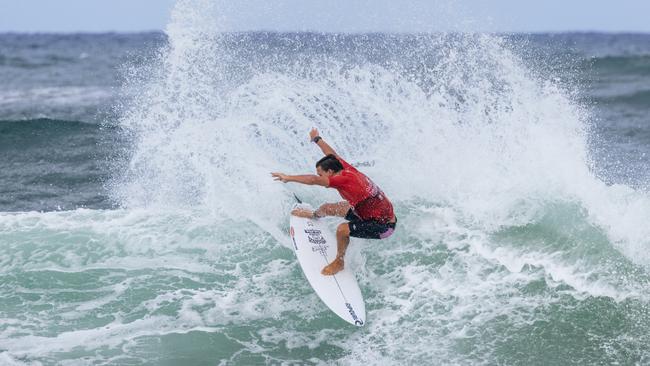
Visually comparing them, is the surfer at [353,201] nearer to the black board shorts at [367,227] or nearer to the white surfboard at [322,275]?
the black board shorts at [367,227]

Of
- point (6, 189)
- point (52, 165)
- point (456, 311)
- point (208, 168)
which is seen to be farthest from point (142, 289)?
point (52, 165)

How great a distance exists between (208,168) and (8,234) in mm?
2741

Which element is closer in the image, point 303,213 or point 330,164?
point 330,164

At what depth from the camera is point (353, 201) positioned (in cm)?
846

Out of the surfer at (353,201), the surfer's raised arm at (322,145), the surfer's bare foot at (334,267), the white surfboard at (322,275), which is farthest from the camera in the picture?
the surfer's raised arm at (322,145)

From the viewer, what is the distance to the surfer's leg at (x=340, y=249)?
335 inches

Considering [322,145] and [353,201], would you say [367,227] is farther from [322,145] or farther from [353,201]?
[322,145]

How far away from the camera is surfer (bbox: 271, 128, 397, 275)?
27.1 ft

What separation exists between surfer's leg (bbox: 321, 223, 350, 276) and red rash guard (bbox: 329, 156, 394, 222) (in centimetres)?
24

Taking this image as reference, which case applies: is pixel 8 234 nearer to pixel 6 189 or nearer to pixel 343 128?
pixel 6 189

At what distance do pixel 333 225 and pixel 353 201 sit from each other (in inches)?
Answer: 51.5

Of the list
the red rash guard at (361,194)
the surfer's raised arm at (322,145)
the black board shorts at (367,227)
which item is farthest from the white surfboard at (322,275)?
the surfer's raised arm at (322,145)

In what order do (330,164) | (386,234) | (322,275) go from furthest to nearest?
(386,234)
(322,275)
(330,164)

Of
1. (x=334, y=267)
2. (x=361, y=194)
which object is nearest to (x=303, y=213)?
(x=334, y=267)
